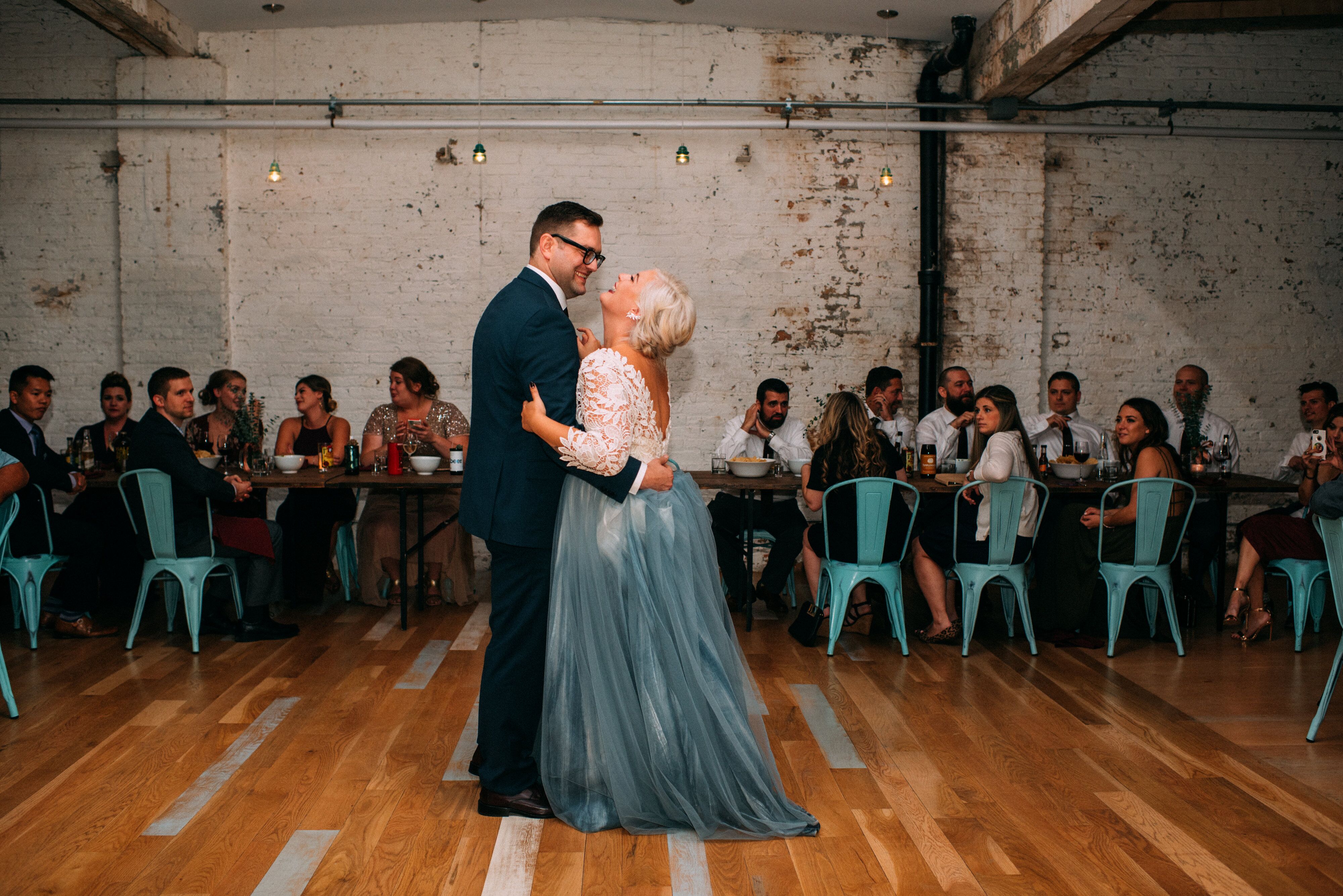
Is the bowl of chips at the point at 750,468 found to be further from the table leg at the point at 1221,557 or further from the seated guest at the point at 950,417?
the table leg at the point at 1221,557

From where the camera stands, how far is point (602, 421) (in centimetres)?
273

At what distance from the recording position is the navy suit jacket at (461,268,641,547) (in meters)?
2.73

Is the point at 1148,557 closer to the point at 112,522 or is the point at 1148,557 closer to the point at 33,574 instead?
the point at 33,574

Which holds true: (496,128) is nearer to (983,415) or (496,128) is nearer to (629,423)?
(983,415)

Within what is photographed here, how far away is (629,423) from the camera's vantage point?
2.77 meters

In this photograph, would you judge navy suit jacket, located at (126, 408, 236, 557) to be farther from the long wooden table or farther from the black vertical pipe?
the black vertical pipe

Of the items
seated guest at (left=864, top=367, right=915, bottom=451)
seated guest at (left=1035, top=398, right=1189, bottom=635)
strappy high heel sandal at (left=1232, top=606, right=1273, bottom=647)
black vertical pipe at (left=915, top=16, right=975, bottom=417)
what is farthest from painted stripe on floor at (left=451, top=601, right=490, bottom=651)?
strappy high heel sandal at (left=1232, top=606, right=1273, bottom=647)

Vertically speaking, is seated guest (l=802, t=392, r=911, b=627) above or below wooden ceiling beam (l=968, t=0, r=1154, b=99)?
below

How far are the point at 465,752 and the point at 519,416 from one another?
143 cm

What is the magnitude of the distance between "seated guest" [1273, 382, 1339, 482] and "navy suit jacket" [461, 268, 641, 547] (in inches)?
198

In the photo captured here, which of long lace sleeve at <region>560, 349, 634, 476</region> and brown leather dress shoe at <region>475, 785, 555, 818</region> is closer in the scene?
long lace sleeve at <region>560, 349, 634, 476</region>

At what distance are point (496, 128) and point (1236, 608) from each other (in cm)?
570

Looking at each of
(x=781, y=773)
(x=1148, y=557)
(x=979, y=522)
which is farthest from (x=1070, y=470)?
(x=781, y=773)

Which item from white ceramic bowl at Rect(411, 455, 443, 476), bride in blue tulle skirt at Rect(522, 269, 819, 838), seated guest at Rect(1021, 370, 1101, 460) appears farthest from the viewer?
seated guest at Rect(1021, 370, 1101, 460)
